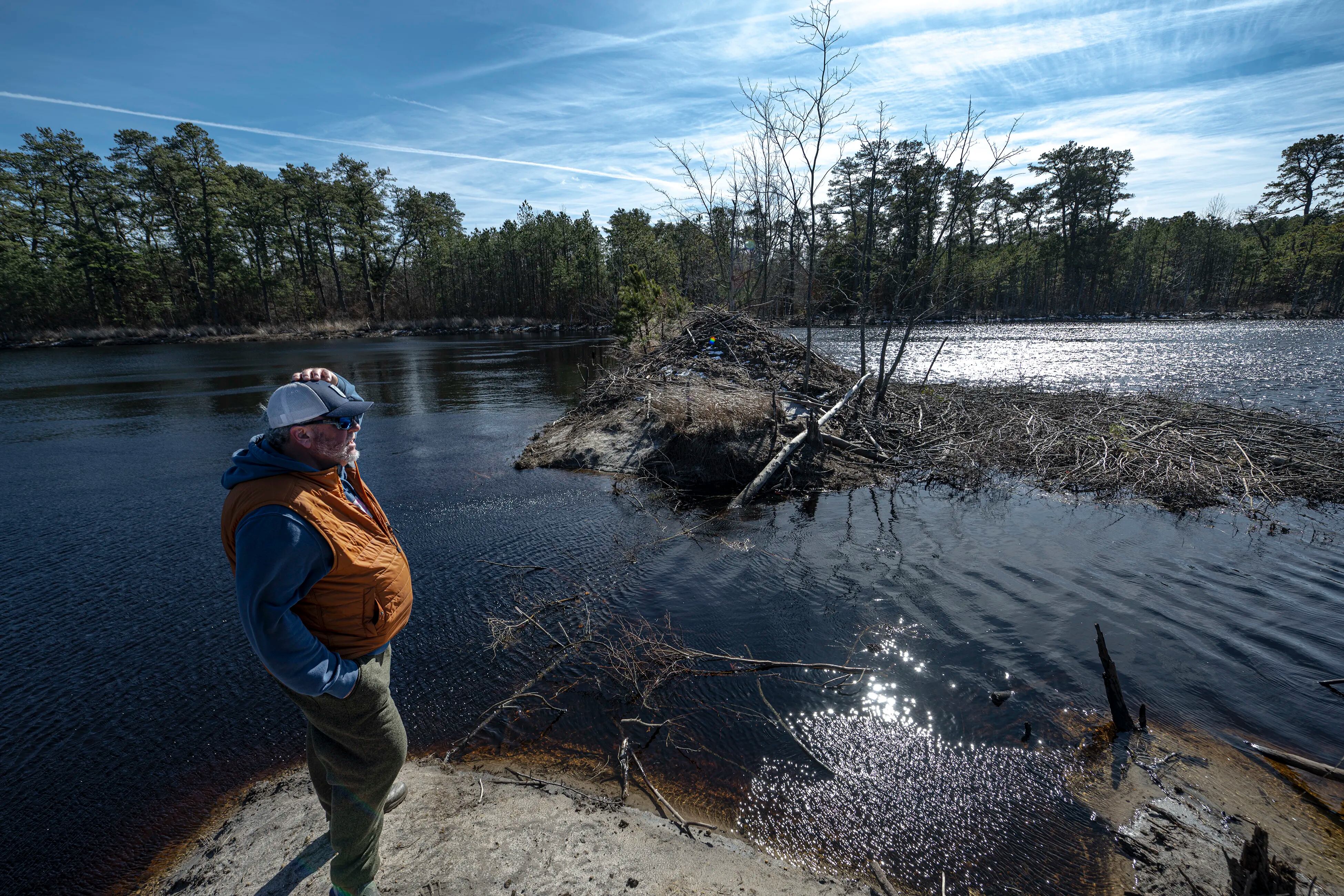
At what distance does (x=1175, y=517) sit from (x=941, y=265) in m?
56.4

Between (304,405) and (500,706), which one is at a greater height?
(304,405)

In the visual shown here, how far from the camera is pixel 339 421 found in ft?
7.54

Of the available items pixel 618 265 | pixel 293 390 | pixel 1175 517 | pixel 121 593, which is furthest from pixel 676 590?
pixel 618 265

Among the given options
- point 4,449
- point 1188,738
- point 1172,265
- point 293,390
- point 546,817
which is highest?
point 1172,265

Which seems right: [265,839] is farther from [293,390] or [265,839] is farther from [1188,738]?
[1188,738]

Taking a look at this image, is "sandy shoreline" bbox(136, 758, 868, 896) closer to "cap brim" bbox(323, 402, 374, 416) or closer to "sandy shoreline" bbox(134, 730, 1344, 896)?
"sandy shoreline" bbox(134, 730, 1344, 896)

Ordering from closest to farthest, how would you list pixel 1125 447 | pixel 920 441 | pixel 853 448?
pixel 1125 447, pixel 853 448, pixel 920 441

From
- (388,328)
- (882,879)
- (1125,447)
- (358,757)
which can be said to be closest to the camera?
(358,757)

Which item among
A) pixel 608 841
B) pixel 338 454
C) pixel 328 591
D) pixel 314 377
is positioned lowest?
pixel 608 841

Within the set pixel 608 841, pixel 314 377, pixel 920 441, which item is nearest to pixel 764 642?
pixel 608 841

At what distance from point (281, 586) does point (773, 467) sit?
27.3 feet

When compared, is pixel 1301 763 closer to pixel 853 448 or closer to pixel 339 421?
pixel 339 421

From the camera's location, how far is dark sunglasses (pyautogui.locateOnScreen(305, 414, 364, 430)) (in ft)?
7.41

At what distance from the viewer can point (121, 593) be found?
659 cm
